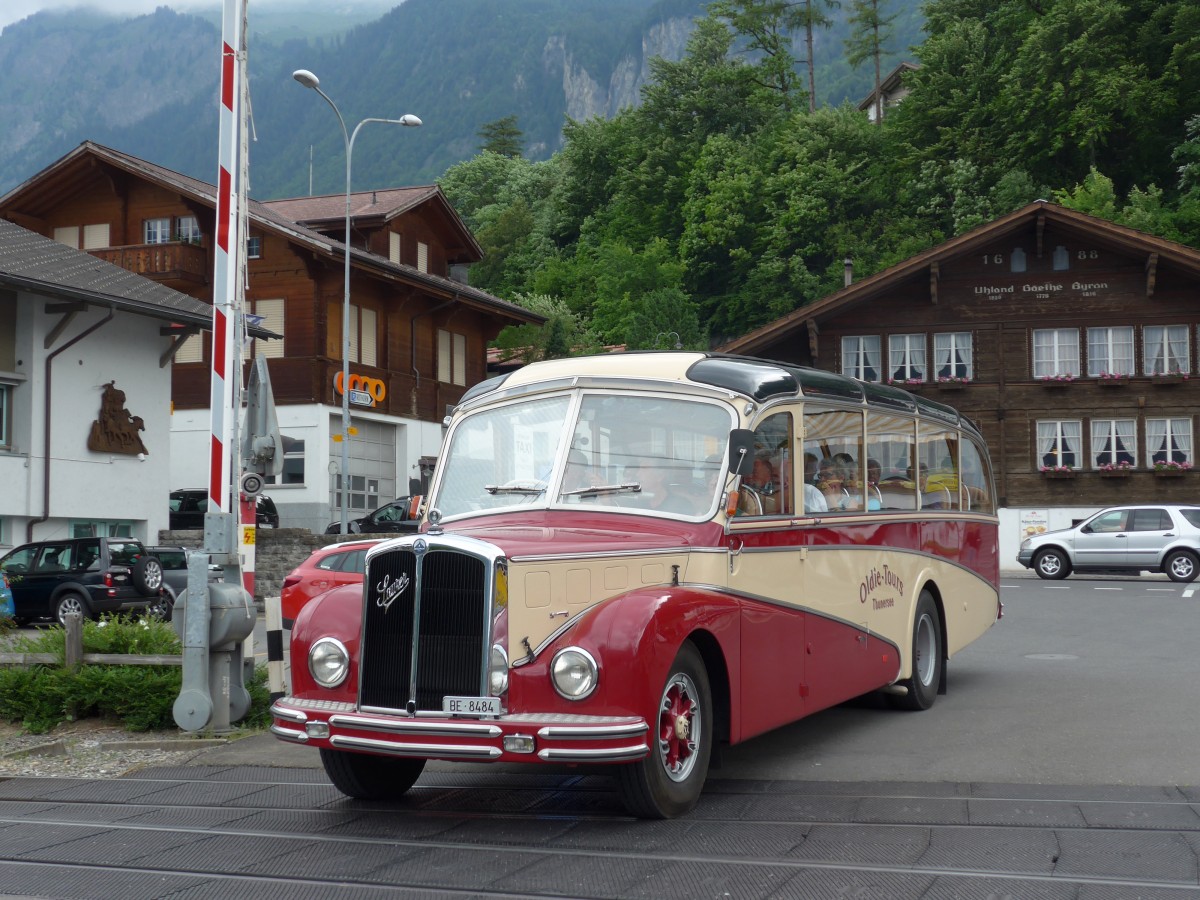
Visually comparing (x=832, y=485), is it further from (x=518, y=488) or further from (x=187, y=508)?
(x=187, y=508)

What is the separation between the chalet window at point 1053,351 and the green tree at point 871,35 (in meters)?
43.6

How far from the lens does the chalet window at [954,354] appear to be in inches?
1775

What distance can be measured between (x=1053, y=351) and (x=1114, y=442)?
330 cm

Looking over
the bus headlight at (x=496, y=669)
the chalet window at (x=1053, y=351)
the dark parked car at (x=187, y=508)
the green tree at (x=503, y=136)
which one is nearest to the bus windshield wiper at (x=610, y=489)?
the bus headlight at (x=496, y=669)

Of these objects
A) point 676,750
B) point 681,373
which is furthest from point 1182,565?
point 676,750

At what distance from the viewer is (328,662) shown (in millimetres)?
7738

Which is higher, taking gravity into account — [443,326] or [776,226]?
[776,226]

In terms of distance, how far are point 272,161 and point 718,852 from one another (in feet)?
661

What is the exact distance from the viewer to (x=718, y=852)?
271 inches

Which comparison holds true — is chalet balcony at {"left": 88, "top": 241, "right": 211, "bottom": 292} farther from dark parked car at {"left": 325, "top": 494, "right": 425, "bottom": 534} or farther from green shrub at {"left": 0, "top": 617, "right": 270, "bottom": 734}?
green shrub at {"left": 0, "top": 617, "right": 270, "bottom": 734}

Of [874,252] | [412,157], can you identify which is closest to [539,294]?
[874,252]

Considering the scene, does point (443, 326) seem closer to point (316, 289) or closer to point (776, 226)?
point (316, 289)

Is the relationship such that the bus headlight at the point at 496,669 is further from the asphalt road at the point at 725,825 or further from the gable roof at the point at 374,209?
the gable roof at the point at 374,209

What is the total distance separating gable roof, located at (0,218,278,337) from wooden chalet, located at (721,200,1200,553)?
19.1m
